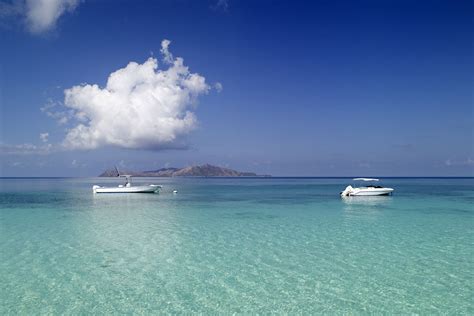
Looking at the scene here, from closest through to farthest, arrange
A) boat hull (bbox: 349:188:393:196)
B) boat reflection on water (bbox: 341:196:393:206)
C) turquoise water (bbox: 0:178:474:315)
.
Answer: turquoise water (bbox: 0:178:474:315) < boat reflection on water (bbox: 341:196:393:206) < boat hull (bbox: 349:188:393:196)

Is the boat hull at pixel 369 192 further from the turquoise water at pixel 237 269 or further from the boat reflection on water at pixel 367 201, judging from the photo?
the turquoise water at pixel 237 269

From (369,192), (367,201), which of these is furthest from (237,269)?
(369,192)

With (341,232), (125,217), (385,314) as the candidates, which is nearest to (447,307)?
(385,314)

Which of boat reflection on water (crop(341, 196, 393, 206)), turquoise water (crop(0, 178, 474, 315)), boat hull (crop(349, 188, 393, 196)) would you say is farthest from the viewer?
boat hull (crop(349, 188, 393, 196))

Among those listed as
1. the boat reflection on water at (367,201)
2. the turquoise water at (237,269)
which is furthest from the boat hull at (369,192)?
the turquoise water at (237,269)

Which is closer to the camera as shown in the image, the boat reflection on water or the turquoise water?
the turquoise water

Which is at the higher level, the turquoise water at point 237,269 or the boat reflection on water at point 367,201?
the turquoise water at point 237,269

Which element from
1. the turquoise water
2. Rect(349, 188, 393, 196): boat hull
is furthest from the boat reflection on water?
the turquoise water

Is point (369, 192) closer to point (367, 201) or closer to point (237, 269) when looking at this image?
point (367, 201)

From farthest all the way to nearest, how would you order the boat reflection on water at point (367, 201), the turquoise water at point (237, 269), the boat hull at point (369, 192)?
the boat hull at point (369, 192) → the boat reflection on water at point (367, 201) → the turquoise water at point (237, 269)

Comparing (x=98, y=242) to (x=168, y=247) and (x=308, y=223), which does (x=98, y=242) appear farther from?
(x=308, y=223)

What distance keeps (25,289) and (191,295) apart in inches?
219

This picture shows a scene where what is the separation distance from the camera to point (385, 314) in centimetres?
958

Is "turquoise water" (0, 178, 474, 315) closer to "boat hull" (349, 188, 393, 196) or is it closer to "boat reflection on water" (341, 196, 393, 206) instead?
"boat reflection on water" (341, 196, 393, 206)
